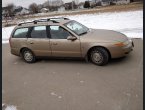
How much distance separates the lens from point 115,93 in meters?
6.01

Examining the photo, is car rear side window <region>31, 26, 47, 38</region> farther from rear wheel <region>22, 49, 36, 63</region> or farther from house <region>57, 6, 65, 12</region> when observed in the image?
house <region>57, 6, 65, 12</region>

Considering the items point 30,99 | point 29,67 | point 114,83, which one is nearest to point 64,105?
point 30,99

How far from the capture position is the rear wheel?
950 centimetres

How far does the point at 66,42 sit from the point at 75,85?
2051mm

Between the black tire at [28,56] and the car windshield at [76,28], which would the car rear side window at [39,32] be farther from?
the car windshield at [76,28]

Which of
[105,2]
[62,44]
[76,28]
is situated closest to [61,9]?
[105,2]

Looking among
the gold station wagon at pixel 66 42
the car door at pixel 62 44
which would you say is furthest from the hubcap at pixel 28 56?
the car door at pixel 62 44

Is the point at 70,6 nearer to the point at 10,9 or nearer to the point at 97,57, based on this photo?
the point at 10,9

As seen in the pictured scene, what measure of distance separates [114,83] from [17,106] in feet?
8.40

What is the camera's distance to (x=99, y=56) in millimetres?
7934

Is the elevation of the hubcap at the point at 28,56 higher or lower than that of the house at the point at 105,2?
lower

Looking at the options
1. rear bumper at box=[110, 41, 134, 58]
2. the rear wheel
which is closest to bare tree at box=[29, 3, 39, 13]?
the rear wheel

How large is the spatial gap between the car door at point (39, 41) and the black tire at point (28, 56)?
228 mm

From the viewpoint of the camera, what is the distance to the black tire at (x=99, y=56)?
786 cm
